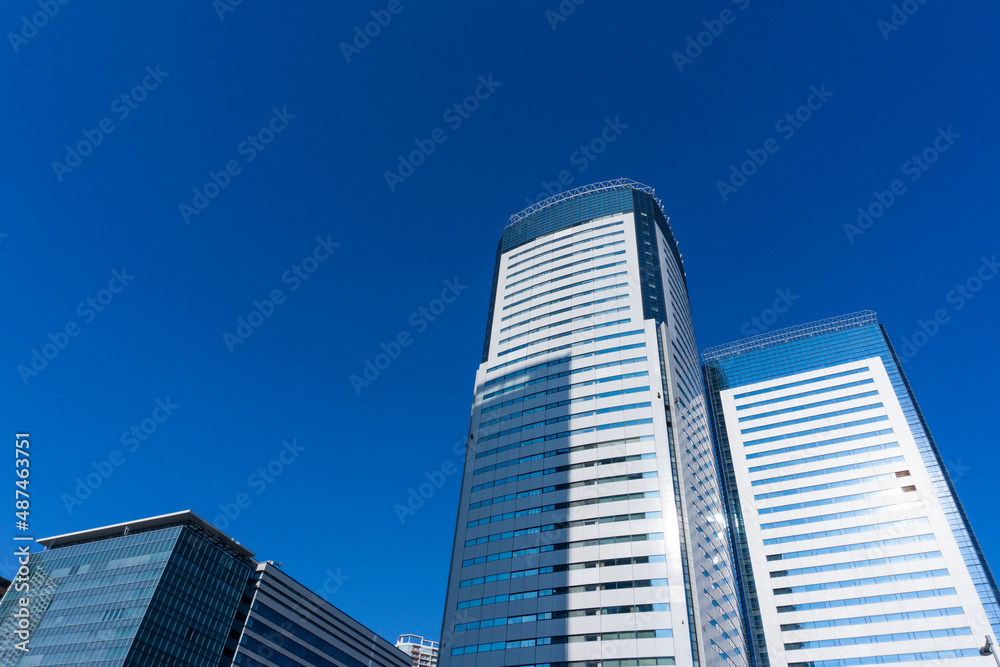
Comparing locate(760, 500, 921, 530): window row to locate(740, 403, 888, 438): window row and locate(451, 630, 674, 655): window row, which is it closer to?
locate(740, 403, 888, 438): window row

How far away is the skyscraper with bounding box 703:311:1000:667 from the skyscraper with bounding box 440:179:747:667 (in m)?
36.7

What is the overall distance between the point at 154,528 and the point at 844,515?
13365 cm

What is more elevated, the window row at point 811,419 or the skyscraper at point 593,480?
the window row at point 811,419

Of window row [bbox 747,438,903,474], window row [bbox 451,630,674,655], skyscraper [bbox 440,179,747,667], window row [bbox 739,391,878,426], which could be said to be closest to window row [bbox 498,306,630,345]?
skyscraper [bbox 440,179,747,667]

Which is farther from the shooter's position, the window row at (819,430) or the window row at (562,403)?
the window row at (819,430)

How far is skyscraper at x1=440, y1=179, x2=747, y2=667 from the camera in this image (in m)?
70.6

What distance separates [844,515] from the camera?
122m

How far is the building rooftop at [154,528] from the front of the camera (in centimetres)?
11175

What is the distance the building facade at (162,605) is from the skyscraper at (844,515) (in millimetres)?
91305

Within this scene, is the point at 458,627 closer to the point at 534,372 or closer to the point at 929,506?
the point at 534,372

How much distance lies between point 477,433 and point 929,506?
296 ft

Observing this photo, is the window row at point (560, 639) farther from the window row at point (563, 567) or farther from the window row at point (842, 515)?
the window row at point (842, 515)

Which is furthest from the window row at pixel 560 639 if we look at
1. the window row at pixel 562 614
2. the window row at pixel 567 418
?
the window row at pixel 567 418

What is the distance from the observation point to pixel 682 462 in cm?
8431
